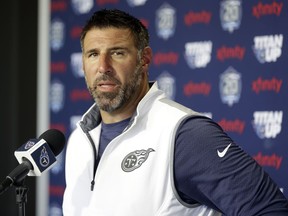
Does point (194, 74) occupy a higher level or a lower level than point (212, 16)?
lower

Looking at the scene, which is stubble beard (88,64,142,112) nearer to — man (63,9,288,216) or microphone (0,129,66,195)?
man (63,9,288,216)

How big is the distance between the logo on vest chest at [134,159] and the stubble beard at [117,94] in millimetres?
163

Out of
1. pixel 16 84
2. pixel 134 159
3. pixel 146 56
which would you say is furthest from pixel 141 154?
pixel 16 84

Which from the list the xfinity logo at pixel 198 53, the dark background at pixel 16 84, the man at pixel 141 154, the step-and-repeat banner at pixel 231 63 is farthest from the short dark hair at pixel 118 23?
the dark background at pixel 16 84

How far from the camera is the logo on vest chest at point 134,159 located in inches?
48.7

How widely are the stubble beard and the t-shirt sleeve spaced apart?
22 cm

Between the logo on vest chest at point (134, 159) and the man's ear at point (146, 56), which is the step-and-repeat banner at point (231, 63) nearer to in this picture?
the man's ear at point (146, 56)

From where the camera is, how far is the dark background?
3.23 m

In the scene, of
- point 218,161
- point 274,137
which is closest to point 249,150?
point 274,137

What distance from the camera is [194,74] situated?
284 cm

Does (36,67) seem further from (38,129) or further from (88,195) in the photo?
(88,195)

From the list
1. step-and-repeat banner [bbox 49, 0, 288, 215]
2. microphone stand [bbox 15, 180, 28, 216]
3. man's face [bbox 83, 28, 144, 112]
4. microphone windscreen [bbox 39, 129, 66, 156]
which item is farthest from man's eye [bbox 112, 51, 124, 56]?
step-and-repeat banner [bbox 49, 0, 288, 215]

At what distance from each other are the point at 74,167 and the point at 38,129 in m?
2.06

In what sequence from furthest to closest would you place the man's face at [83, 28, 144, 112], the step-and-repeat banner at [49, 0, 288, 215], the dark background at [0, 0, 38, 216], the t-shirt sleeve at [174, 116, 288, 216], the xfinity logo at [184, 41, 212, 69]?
the dark background at [0, 0, 38, 216] < the xfinity logo at [184, 41, 212, 69] < the step-and-repeat banner at [49, 0, 288, 215] < the man's face at [83, 28, 144, 112] < the t-shirt sleeve at [174, 116, 288, 216]
